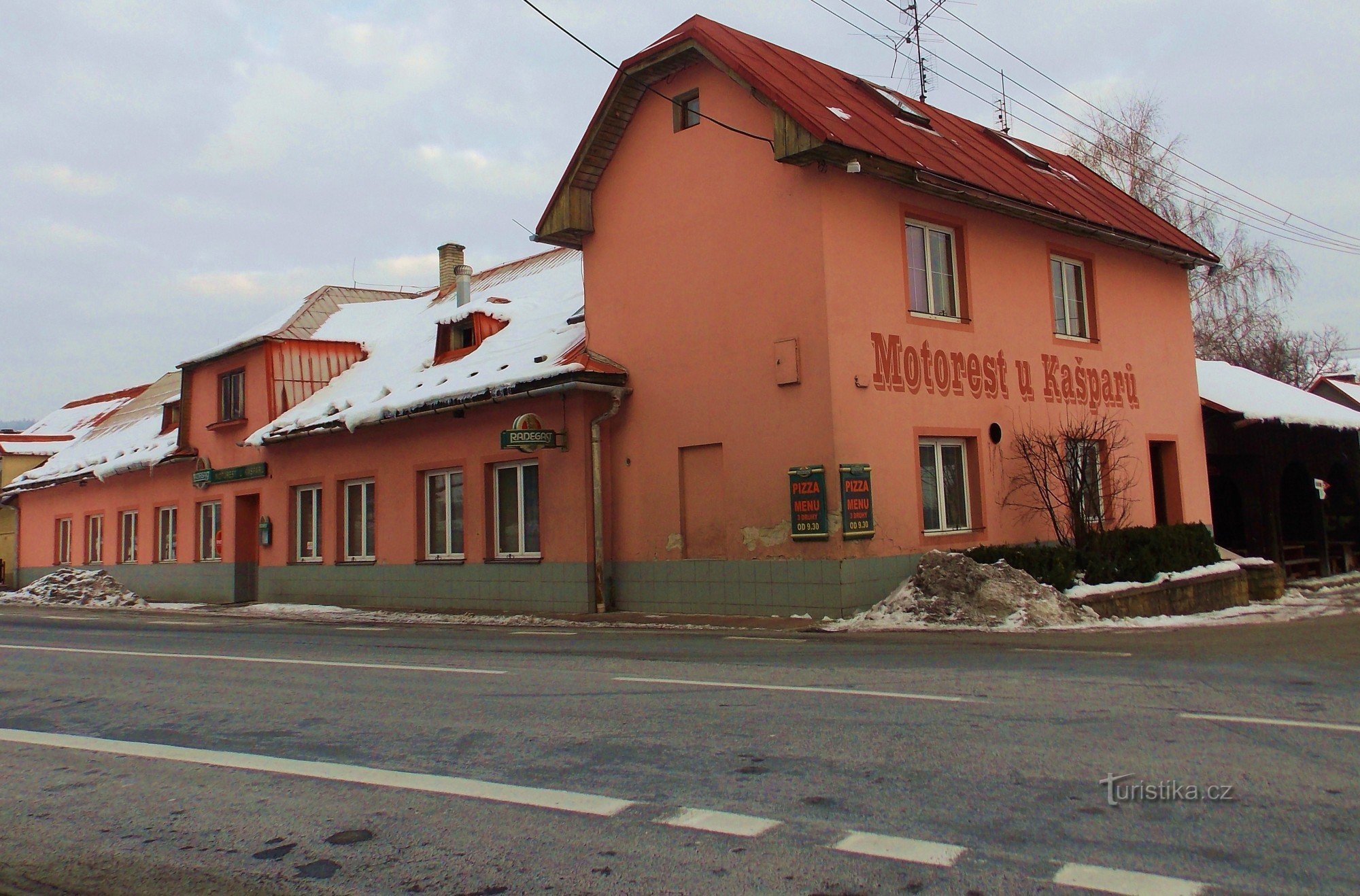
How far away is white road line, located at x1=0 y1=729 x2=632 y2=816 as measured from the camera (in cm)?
509

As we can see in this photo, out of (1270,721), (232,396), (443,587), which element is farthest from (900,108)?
(232,396)

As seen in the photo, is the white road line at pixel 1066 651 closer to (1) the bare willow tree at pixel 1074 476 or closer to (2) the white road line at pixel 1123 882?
(1) the bare willow tree at pixel 1074 476

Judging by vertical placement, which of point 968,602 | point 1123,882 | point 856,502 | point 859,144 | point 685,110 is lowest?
point 1123,882

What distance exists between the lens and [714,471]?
15.3 metres

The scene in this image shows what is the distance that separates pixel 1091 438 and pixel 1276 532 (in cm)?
700

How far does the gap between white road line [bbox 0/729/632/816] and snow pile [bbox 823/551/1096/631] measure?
786 centimetres

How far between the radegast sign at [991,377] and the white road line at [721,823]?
1015cm

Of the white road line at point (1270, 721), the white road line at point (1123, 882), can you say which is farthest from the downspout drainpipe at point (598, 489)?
the white road line at point (1123, 882)

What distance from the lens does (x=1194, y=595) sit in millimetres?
15922

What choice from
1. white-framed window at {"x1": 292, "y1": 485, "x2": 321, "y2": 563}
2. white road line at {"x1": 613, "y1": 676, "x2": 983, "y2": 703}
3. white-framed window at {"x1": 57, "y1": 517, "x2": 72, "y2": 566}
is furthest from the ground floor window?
white road line at {"x1": 613, "y1": 676, "x2": 983, "y2": 703}

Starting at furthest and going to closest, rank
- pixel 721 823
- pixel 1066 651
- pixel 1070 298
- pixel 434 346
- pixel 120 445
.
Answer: pixel 120 445
pixel 434 346
pixel 1070 298
pixel 1066 651
pixel 721 823

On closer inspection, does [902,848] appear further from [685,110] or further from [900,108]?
[900,108]

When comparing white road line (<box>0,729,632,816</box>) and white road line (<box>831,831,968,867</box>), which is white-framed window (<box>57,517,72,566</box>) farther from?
white road line (<box>831,831,968,867</box>)

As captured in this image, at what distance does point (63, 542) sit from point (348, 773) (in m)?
31.6
